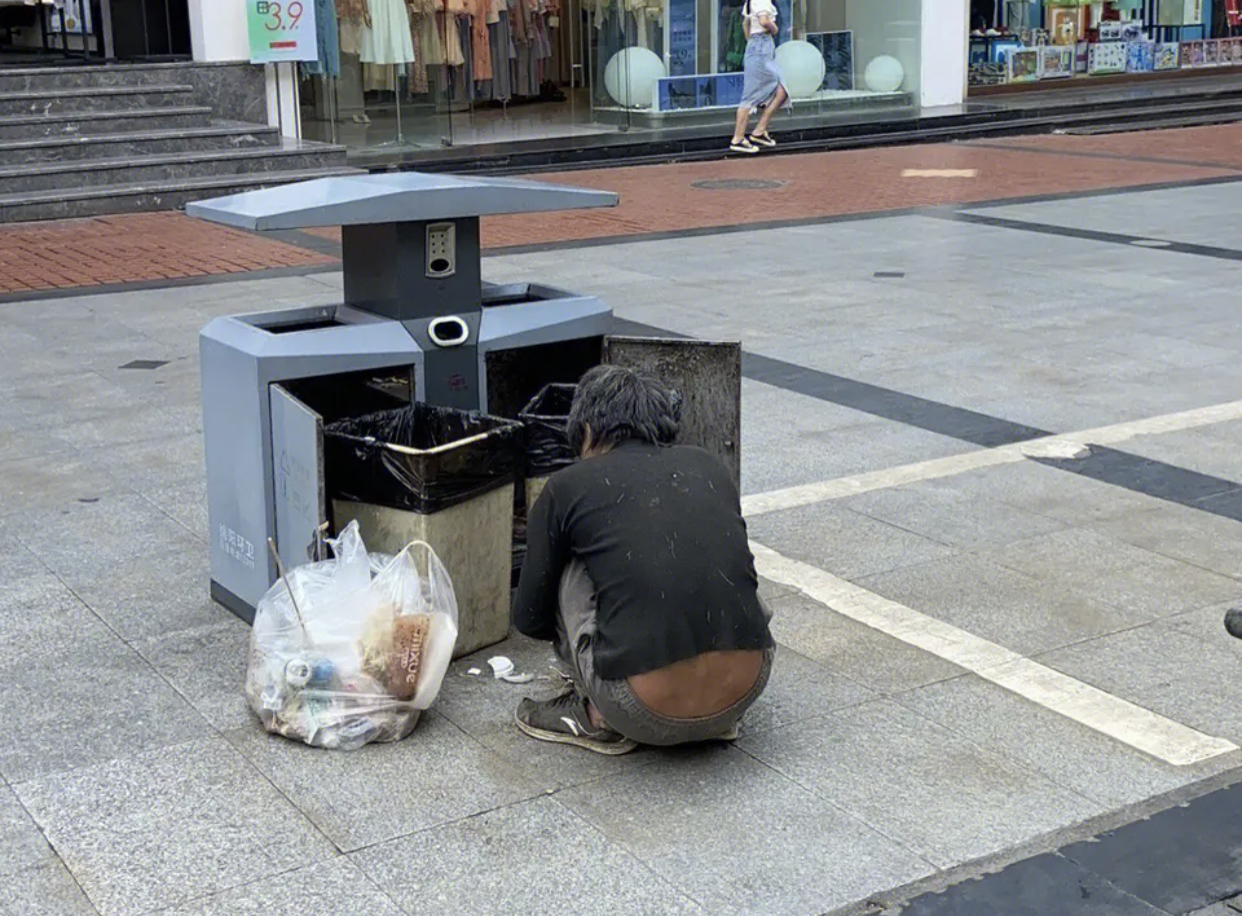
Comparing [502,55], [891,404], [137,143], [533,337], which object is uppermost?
[502,55]

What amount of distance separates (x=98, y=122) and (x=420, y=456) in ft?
40.2

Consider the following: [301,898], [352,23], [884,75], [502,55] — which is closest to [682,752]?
[301,898]

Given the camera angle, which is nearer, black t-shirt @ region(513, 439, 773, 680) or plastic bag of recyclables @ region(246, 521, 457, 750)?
black t-shirt @ region(513, 439, 773, 680)

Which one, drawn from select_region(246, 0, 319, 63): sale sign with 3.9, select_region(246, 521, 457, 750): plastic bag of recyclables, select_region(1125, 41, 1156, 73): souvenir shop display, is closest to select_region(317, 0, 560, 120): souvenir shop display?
select_region(246, 0, 319, 63): sale sign with 3.9

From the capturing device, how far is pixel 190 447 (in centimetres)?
752

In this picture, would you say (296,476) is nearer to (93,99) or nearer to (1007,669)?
(1007,669)

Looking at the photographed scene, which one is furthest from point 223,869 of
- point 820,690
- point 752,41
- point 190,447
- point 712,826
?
point 752,41

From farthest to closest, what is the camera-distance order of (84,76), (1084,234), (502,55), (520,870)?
(502,55) → (84,76) → (1084,234) → (520,870)

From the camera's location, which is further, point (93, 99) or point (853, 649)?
point (93, 99)

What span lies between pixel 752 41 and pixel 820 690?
14811mm

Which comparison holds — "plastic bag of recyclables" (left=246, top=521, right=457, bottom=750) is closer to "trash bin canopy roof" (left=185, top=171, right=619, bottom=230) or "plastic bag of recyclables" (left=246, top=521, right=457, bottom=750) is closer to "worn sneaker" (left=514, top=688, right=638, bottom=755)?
"worn sneaker" (left=514, top=688, right=638, bottom=755)

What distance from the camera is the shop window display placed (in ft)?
80.7

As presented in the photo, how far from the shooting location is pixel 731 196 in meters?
15.9

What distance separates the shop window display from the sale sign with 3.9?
10.8 m
